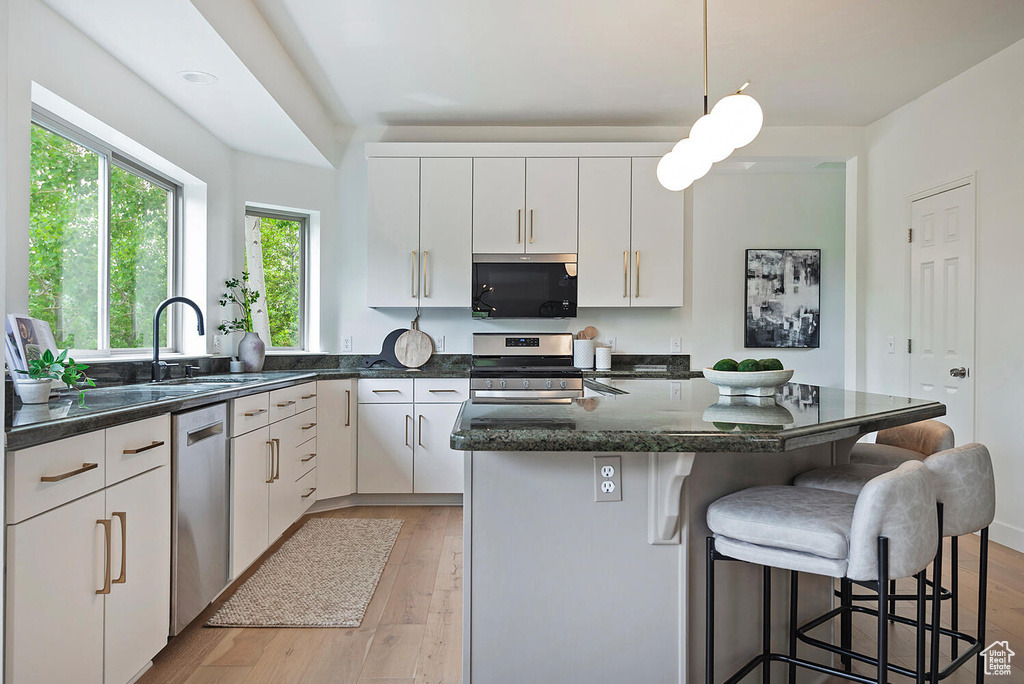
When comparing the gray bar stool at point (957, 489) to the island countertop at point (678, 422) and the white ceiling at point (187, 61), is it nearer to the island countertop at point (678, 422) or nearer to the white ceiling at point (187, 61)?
the island countertop at point (678, 422)

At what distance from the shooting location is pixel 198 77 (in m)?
2.98

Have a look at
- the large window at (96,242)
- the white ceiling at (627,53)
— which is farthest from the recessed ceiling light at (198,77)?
the large window at (96,242)

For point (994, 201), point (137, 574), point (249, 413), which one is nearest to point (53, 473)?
point (137, 574)

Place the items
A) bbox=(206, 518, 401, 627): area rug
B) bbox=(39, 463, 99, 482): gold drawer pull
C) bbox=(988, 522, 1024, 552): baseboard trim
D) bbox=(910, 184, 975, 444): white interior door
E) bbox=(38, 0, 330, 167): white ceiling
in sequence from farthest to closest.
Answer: bbox=(910, 184, 975, 444): white interior door < bbox=(988, 522, 1024, 552): baseboard trim < bbox=(206, 518, 401, 627): area rug < bbox=(38, 0, 330, 167): white ceiling < bbox=(39, 463, 99, 482): gold drawer pull

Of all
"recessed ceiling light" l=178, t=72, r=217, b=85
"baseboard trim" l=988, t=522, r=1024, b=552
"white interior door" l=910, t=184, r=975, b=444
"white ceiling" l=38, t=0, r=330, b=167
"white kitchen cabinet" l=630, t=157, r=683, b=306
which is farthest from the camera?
"white kitchen cabinet" l=630, t=157, r=683, b=306

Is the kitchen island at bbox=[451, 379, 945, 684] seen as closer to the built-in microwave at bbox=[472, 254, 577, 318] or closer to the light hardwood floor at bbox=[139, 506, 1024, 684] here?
the light hardwood floor at bbox=[139, 506, 1024, 684]

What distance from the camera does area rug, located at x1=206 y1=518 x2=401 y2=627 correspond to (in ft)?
8.13

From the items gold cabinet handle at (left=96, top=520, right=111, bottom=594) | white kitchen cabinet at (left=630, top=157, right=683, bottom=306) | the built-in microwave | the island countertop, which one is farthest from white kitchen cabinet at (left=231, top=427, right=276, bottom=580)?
white kitchen cabinet at (left=630, top=157, right=683, bottom=306)

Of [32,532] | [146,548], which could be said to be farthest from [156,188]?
[32,532]

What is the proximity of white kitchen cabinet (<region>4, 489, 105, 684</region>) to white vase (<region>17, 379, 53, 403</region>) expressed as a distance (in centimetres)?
46

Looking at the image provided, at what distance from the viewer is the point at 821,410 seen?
173cm

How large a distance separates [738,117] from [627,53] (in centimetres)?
167

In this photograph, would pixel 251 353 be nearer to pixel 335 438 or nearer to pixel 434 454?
pixel 335 438

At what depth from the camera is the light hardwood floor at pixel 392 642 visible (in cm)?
205
